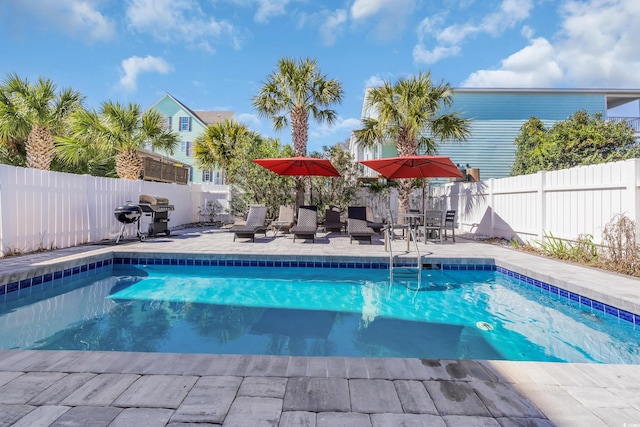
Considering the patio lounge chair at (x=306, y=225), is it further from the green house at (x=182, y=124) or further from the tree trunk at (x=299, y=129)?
the green house at (x=182, y=124)

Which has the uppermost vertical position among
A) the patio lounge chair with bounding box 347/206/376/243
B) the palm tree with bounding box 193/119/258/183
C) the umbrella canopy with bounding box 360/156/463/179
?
the palm tree with bounding box 193/119/258/183

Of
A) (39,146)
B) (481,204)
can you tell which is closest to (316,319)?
(481,204)

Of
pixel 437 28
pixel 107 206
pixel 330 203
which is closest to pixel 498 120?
pixel 437 28

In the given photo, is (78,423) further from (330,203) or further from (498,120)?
(498,120)

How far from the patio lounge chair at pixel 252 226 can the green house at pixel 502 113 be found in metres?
11.1

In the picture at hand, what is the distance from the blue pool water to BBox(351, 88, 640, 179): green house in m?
14.2

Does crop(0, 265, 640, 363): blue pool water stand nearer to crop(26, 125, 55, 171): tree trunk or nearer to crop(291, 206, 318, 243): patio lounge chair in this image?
crop(291, 206, 318, 243): patio lounge chair

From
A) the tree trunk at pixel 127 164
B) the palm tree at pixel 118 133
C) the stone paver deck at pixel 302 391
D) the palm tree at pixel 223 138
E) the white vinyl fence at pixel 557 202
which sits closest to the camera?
the stone paver deck at pixel 302 391

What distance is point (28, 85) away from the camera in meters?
9.75

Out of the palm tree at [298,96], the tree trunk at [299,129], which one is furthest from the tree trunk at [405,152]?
the tree trunk at [299,129]

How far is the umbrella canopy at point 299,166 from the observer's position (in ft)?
30.6

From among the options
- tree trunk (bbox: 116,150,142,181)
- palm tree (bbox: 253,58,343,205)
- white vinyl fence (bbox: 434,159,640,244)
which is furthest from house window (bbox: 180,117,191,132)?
white vinyl fence (bbox: 434,159,640,244)

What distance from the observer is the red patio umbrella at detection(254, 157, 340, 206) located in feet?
30.6

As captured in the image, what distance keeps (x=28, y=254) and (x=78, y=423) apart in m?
6.65
